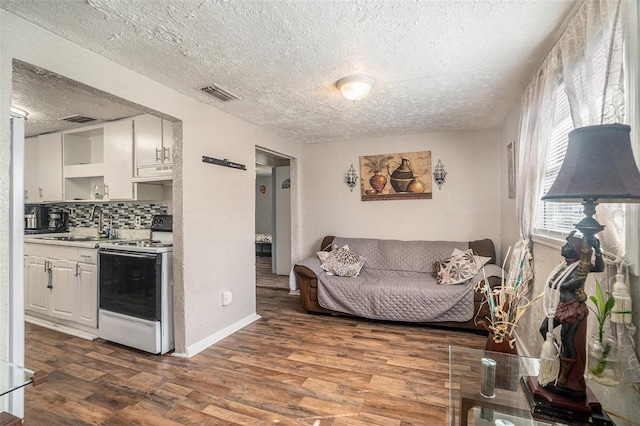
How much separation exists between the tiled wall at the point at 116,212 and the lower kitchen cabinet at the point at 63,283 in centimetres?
73

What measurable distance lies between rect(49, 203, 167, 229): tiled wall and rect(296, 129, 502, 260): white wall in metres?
2.17

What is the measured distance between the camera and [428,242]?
396 centimetres

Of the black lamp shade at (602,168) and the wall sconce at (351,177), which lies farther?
the wall sconce at (351,177)

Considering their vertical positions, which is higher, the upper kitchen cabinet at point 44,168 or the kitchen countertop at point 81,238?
the upper kitchen cabinet at point 44,168

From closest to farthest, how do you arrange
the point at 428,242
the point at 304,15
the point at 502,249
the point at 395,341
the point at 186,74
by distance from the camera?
1. the point at 304,15
2. the point at 186,74
3. the point at 395,341
4. the point at 502,249
5. the point at 428,242

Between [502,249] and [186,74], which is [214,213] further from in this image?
[502,249]

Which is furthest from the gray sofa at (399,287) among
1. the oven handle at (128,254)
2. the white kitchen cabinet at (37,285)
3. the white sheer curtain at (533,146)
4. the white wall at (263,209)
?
the white wall at (263,209)

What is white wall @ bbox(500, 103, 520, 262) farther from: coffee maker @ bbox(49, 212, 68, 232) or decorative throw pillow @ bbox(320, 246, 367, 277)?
coffee maker @ bbox(49, 212, 68, 232)

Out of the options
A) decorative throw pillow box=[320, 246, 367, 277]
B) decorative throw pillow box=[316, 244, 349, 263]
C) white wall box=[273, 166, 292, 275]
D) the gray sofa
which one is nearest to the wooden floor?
the gray sofa

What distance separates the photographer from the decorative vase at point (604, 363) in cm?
101

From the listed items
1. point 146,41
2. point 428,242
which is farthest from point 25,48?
point 428,242

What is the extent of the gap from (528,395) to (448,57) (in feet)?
6.52

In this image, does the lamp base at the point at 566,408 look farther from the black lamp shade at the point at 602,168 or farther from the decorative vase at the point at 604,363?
the black lamp shade at the point at 602,168

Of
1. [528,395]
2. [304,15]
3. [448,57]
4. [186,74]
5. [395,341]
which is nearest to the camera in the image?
[528,395]
